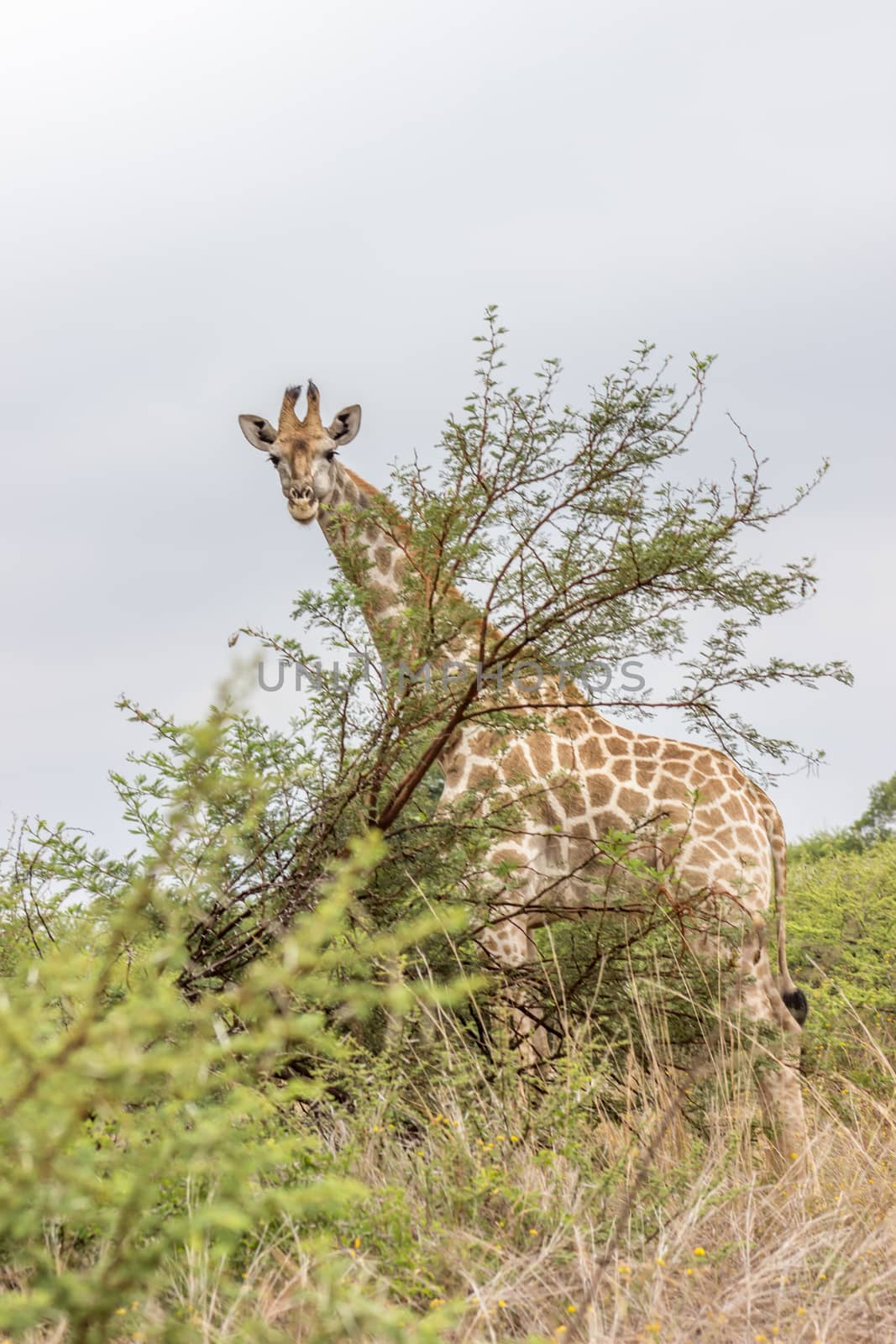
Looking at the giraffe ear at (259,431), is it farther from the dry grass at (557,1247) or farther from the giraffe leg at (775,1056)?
the dry grass at (557,1247)

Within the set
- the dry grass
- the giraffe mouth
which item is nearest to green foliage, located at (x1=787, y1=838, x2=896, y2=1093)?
the dry grass

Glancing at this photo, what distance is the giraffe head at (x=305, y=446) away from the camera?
26.7ft

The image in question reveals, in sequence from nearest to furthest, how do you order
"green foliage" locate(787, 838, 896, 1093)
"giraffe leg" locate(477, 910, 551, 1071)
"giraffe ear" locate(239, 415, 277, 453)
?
"giraffe leg" locate(477, 910, 551, 1071) < "green foliage" locate(787, 838, 896, 1093) < "giraffe ear" locate(239, 415, 277, 453)

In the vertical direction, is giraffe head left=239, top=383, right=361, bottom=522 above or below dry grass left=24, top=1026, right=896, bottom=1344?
above

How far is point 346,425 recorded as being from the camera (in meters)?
8.71

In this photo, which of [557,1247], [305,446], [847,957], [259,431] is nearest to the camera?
[557,1247]

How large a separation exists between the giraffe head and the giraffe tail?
3.45 metres

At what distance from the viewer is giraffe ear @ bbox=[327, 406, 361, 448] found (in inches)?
342

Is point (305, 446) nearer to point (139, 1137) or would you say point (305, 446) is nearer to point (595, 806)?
point (595, 806)

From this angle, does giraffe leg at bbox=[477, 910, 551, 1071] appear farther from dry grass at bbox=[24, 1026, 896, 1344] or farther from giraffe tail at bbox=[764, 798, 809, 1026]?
giraffe tail at bbox=[764, 798, 809, 1026]

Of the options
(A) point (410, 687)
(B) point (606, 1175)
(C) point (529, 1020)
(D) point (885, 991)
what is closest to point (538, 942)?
(C) point (529, 1020)

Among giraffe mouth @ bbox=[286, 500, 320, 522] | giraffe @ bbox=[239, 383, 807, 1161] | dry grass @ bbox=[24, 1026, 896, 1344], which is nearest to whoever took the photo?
dry grass @ bbox=[24, 1026, 896, 1344]

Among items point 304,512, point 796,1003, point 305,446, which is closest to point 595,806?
point 796,1003

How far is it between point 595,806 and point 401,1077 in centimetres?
360
